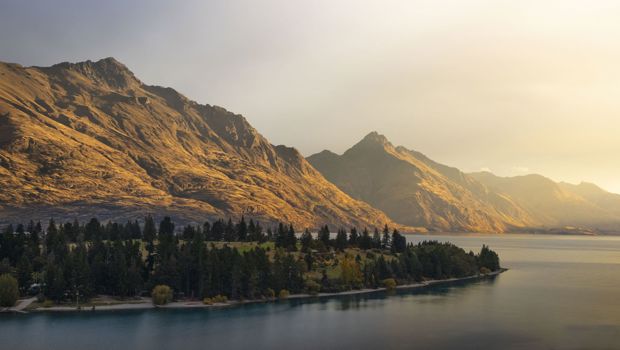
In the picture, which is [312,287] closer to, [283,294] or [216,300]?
[283,294]

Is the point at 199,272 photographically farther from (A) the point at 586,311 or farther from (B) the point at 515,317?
(A) the point at 586,311

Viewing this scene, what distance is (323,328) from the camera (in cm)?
13375

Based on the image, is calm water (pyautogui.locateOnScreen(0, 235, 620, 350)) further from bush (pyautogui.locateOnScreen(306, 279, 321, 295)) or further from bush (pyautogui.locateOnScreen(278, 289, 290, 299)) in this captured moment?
bush (pyautogui.locateOnScreen(306, 279, 321, 295))

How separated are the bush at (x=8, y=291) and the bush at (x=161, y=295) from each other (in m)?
37.4

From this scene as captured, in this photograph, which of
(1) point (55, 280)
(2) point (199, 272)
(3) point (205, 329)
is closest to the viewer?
(3) point (205, 329)

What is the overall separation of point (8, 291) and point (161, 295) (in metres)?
41.2

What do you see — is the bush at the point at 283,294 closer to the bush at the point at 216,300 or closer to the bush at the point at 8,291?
the bush at the point at 216,300

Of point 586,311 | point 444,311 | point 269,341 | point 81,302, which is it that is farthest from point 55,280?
point 586,311

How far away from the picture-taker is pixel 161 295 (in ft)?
516

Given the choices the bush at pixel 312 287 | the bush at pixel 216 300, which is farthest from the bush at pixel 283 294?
the bush at pixel 216 300

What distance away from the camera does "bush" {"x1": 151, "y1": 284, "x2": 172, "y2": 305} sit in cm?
15738

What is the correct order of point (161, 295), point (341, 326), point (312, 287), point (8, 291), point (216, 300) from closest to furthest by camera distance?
point (341, 326) → point (8, 291) → point (161, 295) → point (216, 300) → point (312, 287)

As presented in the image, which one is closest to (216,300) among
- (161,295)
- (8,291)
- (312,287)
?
(161,295)

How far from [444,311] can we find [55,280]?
4482 inches
